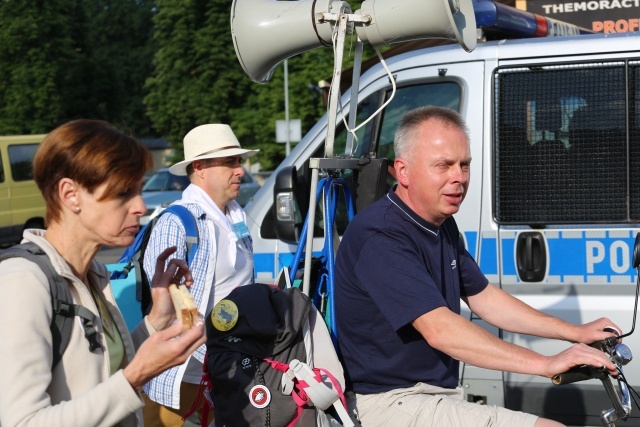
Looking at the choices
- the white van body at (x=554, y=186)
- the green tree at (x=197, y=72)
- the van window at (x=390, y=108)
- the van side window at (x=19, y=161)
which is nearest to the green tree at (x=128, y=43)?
the green tree at (x=197, y=72)

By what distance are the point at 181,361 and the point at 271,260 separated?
331 cm

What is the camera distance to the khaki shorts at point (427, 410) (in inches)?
121

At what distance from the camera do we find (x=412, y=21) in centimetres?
387

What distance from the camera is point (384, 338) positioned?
3.27 meters

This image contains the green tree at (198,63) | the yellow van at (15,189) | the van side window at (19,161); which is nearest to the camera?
the yellow van at (15,189)

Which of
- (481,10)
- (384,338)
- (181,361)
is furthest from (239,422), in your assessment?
(481,10)

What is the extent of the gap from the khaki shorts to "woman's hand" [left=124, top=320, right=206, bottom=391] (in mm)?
1169

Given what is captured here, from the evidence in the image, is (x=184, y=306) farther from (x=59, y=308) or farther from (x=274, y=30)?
(x=274, y=30)

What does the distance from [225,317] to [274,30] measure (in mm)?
1541

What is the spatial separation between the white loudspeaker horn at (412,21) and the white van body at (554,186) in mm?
872

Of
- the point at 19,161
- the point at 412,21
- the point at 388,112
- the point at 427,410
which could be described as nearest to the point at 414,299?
the point at 427,410

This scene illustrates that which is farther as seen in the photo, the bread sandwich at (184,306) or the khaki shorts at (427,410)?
the khaki shorts at (427,410)

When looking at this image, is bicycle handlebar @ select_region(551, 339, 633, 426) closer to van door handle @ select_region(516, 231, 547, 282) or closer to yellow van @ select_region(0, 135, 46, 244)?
van door handle @ select_region(516, 231, 547, 282)

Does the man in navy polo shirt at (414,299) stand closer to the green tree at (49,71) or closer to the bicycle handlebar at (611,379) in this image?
the bicycle handlebar at (611,379)
